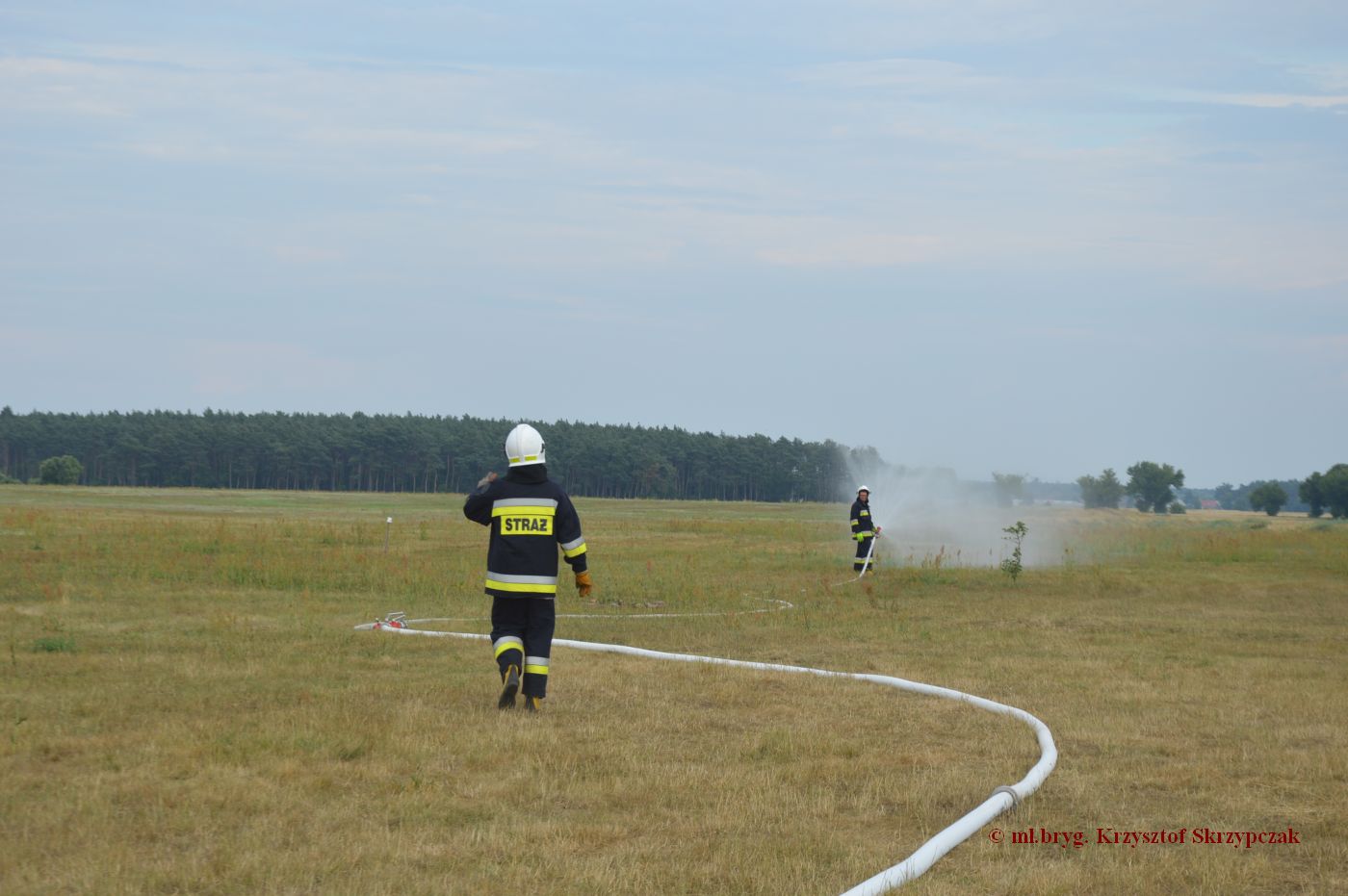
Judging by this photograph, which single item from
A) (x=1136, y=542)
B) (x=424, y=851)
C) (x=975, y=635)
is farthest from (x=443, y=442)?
(x=424, y=851)

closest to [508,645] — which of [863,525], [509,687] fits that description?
[509,687]

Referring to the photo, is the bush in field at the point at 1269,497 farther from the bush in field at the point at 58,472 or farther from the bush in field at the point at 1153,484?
the bush in field at the point at 58,472

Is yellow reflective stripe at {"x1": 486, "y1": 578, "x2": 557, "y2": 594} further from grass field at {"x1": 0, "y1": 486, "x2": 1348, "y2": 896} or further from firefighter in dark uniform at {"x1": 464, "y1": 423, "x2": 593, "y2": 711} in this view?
grass field at {"x1": 0, "y1": 486, "x2": 1348, "y2": 896}

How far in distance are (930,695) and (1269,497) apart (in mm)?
119050

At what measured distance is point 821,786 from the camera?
23.3 ft

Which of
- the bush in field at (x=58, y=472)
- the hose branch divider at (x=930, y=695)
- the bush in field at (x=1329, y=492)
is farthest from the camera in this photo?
the bush in field at (x=58, y=472)

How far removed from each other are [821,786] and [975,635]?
8.50 m

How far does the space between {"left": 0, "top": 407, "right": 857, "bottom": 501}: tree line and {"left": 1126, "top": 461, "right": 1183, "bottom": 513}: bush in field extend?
30307 mm

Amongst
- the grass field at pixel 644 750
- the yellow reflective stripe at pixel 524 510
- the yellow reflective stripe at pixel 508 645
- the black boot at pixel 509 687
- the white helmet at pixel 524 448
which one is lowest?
the grass field at pixel 644 750

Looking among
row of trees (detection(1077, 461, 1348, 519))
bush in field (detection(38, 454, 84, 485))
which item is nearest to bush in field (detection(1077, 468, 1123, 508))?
row of trees (detection(1077, 461, 1348, 519))

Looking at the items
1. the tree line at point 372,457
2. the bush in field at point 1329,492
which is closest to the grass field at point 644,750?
the bush in field at point 1329,492

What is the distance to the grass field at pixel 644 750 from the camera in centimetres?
556

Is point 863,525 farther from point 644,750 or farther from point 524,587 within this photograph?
point 644,750

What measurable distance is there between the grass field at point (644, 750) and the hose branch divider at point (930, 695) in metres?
0.10
